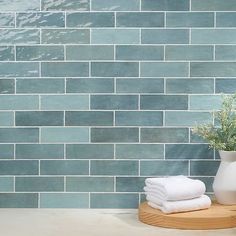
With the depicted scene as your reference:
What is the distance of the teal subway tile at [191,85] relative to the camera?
191 cm

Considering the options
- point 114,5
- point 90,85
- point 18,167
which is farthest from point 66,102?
point 114,5

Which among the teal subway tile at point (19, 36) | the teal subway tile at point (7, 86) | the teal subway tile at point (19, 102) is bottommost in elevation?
the teal subway tile at point (19, 102)

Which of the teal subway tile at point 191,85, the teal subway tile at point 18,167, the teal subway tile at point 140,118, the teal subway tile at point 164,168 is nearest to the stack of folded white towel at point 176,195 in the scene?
the teal subway tile at point 164,168

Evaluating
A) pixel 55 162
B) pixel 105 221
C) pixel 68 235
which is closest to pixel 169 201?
pixel 105 221

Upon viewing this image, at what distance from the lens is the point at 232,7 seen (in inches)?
74.9

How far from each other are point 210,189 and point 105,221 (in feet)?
1.45

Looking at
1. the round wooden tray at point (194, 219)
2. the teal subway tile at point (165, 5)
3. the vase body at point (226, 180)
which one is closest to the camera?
the round wooden tray at point (194, 219)

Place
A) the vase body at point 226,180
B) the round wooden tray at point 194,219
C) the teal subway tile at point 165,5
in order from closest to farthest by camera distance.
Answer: the round wooden tray at point 194,219, the vase body at point 226,180, the teal subway tile at point 165,5

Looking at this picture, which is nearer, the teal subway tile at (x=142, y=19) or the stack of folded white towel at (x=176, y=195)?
the stack of folded white towel at (x=176, y=195)

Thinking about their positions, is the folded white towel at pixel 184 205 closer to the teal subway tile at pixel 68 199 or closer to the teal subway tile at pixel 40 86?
the teal subway tile at pixel 68 199

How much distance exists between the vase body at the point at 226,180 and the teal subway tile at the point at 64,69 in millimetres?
611

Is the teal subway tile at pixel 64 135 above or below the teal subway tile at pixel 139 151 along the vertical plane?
above

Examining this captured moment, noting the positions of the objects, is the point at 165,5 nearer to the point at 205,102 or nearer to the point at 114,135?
the point at 205,102

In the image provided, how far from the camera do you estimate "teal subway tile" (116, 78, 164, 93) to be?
1916 millimetres
